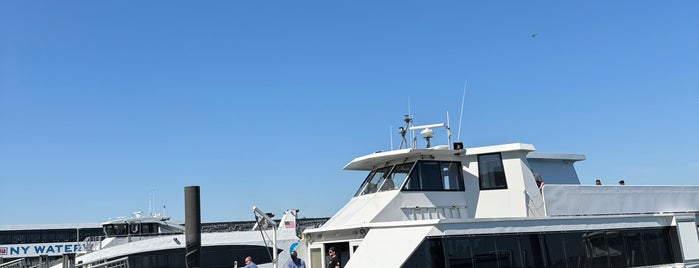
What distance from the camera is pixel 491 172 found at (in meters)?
12.4

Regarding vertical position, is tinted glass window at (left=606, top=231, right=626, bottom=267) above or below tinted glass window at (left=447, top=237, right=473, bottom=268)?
below

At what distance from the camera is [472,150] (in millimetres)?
12461

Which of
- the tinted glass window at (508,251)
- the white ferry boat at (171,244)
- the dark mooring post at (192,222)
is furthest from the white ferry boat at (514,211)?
the white ferry boat at (171,244)

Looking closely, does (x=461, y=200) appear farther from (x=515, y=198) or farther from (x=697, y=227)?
(x=697, y=227)

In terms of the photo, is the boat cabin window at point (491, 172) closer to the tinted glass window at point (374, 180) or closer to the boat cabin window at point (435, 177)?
the boat cabin window at point (435, 177)

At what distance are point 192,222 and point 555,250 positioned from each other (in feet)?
21.2

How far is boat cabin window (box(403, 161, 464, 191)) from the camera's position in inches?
465

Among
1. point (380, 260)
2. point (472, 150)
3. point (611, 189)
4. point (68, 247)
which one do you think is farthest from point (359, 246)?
point (68, 247)

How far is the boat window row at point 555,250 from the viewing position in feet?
30.8

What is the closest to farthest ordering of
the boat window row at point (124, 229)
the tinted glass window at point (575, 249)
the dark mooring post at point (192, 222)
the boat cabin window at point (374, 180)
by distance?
the dark mooring post at point (192, 222)
the tinted glass window at point (575, 249)
the boat cabin window at point (374, 180)
the boat window row at point (124, 229)

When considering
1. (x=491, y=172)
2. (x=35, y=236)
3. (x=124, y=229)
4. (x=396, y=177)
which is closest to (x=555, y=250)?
(x=491, y=172)

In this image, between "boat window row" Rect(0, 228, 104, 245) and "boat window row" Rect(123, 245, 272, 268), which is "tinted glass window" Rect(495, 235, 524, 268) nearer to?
"boat window row" Rect(123, 245, 272, 268)

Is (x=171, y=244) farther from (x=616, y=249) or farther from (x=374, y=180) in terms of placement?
(x=616, y=249)

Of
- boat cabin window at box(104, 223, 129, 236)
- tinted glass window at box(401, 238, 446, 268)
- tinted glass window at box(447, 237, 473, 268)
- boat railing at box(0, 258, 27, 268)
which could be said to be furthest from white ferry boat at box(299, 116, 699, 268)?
boat cabin window at box(104, 223, 129, 236)
